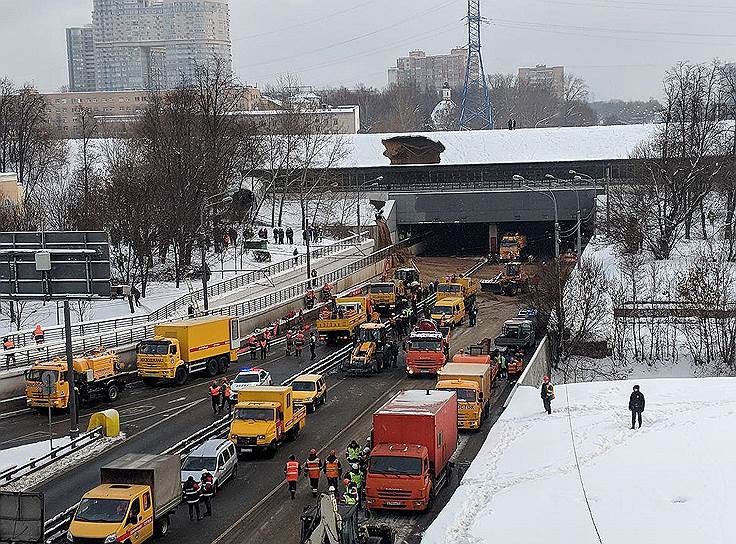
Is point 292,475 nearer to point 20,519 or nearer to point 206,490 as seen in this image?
point 206,490

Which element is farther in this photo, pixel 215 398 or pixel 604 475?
pixel 215 398

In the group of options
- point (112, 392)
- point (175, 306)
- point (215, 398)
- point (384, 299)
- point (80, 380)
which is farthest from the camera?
point (384, 299)

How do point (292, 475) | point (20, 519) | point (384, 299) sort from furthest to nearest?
point (384, 299)
point (292, 475)
point (20, 519)

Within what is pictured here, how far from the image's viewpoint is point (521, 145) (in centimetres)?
9288

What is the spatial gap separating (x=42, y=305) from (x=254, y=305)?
1122cm

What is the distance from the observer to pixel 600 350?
1839 inches

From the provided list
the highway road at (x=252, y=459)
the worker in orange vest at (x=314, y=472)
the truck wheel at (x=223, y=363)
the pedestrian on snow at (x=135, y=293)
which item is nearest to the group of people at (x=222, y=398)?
the highway road at (x=252, y=459)

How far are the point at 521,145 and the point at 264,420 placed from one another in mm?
68343

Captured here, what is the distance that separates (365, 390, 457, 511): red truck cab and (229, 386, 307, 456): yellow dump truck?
4303mm

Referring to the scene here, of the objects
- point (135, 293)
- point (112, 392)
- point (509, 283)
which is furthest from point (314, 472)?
point (509, 283)

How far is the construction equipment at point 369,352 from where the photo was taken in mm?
40125

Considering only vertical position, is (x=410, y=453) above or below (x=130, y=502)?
above

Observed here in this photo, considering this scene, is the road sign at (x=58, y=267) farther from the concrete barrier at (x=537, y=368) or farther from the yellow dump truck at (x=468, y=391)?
the concrete barrier at (x=537, y=368)

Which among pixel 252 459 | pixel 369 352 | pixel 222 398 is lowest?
pixel 252 459
